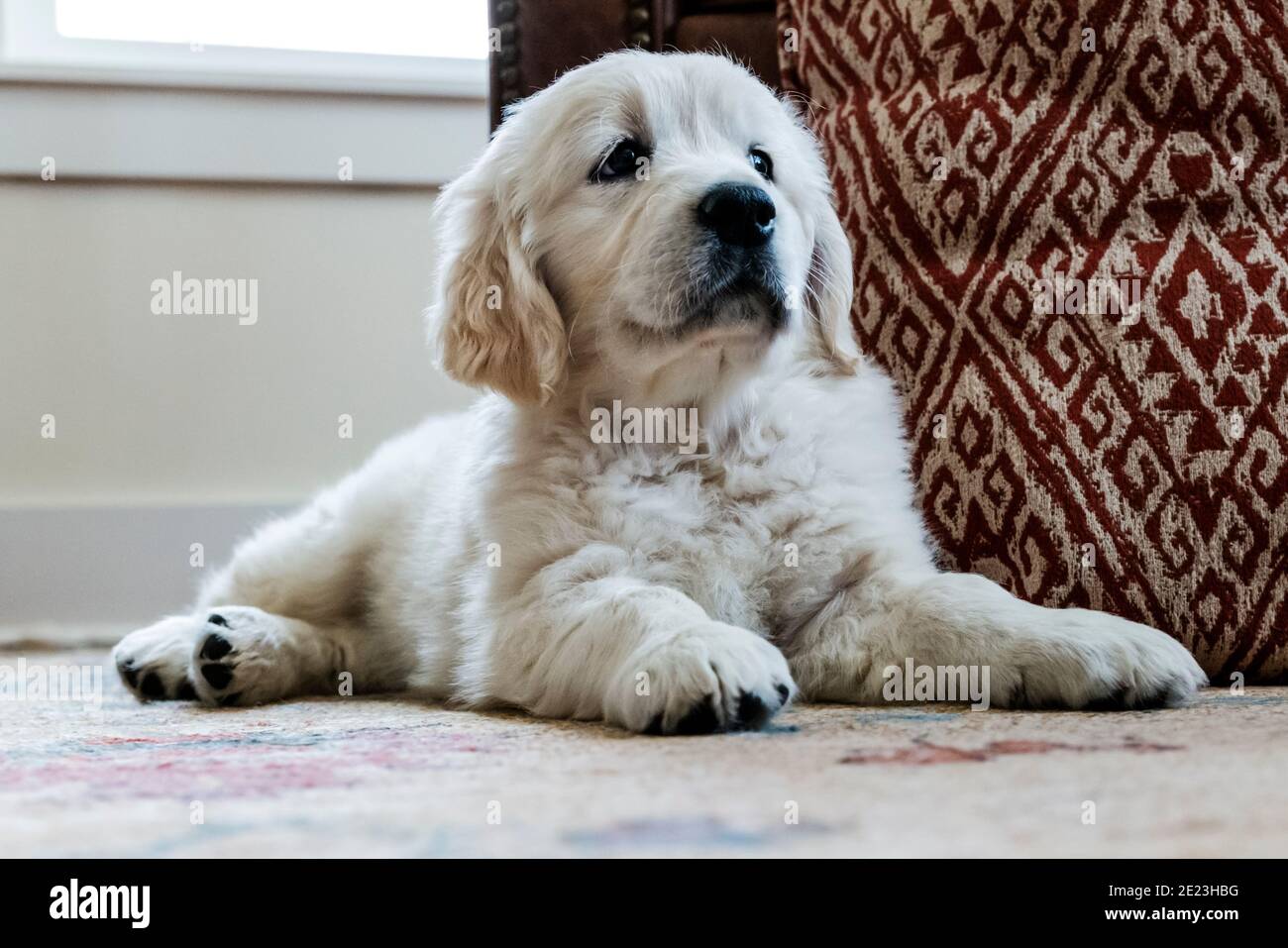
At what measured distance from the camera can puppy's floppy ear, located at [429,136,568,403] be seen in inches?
74.5

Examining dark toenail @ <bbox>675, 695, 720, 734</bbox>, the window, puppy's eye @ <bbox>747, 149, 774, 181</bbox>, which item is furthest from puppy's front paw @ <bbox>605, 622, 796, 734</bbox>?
the window

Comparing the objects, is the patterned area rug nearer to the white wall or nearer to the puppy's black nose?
the puppy's black nose

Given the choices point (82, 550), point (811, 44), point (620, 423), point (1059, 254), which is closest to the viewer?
point (620, 423)

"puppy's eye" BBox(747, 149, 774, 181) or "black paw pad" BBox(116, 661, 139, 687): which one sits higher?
"puppy's eye" BBox(747, 149, 774, 181)

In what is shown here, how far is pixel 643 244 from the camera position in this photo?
5.84 feet

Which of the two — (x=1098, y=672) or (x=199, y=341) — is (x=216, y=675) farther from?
(x=199, y=341)

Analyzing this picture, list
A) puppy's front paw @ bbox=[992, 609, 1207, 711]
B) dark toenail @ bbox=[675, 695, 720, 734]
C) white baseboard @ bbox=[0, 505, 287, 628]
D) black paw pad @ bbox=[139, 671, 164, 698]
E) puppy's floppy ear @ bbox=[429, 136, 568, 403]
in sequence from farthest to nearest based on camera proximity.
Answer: white baseboard @ bbox=[0, 505, 287, 628], black paw pad @ bbox=[139, 671, 164, 698], puppy's floppy ear @ bbox=[429, 136, 568, 403], puppy's front paw @ bbox=[992, 609, 1207, 711], dark toenail @ bbox=[675, 695, 720, 734]

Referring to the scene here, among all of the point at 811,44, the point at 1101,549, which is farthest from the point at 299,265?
the point at 1101,549

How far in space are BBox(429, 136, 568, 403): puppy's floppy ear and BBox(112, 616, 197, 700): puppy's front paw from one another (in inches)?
28.0

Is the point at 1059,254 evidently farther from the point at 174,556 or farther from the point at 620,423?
the point at 174,556

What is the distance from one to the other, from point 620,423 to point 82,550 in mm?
2145

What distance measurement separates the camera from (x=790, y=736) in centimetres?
136

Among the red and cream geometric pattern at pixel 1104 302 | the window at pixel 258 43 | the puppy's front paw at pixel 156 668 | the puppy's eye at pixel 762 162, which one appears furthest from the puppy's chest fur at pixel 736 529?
the window at pixel 258 43

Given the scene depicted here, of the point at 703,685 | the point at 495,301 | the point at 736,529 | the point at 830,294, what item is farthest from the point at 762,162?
the point at 703,685
